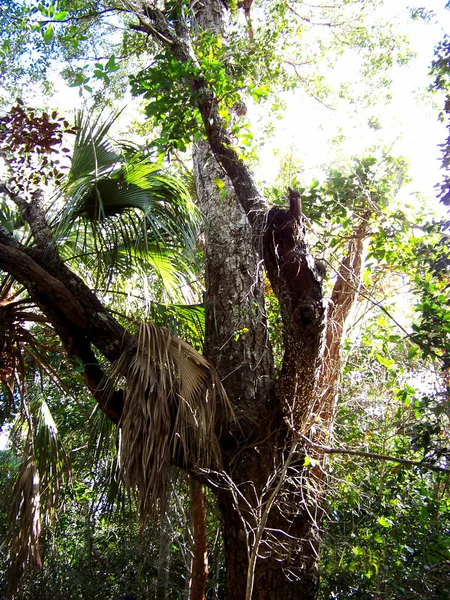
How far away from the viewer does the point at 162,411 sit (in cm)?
254

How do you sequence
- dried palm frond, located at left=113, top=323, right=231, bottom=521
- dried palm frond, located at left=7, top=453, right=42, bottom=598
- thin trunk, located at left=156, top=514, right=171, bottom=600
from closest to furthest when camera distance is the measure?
1. dried palm frond, located at left=113, top=323, right=231, bottom=521
2. dried palm frond, located at left=7, top=453, right=42, bottom=598
3. thin trunk, located at left=156, top=514, right=171, bottom=600

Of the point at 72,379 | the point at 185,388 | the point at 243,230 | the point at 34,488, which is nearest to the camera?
the point at 185,388

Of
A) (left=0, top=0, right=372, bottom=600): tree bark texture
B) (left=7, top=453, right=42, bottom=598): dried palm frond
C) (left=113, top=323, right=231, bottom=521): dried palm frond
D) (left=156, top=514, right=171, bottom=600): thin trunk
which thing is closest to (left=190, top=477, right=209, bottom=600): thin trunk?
(left=0, top=0, right=372, bottom=600): tree bark texture

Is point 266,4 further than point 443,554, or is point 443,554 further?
point 266,4

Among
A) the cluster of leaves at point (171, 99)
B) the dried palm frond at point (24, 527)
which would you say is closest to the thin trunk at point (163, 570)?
the dried palm frond at point (24, 527)

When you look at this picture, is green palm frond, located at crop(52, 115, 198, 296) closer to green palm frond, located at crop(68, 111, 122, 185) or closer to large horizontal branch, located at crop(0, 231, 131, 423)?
green palm frond, located at crop(68, 111, 122, 185)

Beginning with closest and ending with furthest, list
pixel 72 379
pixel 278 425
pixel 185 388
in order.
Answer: pixel 185 388, pixel 278 425, pixel 72 379

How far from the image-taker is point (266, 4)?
746cm

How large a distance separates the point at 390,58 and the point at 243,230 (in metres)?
5.10

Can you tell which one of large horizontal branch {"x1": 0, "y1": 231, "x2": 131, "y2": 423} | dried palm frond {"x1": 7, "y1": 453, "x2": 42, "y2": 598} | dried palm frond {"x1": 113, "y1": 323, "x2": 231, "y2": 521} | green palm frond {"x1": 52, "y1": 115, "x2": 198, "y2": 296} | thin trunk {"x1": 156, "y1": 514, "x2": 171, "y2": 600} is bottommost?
thin trunk {"x1": 156, "y1": 514, "x2": 171, "y2": 600}

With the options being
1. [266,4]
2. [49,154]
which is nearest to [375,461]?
[49,154]

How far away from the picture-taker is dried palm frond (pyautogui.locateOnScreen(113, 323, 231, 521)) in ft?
7.96

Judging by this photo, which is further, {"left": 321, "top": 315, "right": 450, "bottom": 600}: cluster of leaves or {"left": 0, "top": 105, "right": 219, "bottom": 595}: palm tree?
{"left": 321, "top": 315, "right": 450, "bottom": 600}: cluster of leaves

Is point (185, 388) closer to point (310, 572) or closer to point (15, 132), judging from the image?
point (310, 572)
